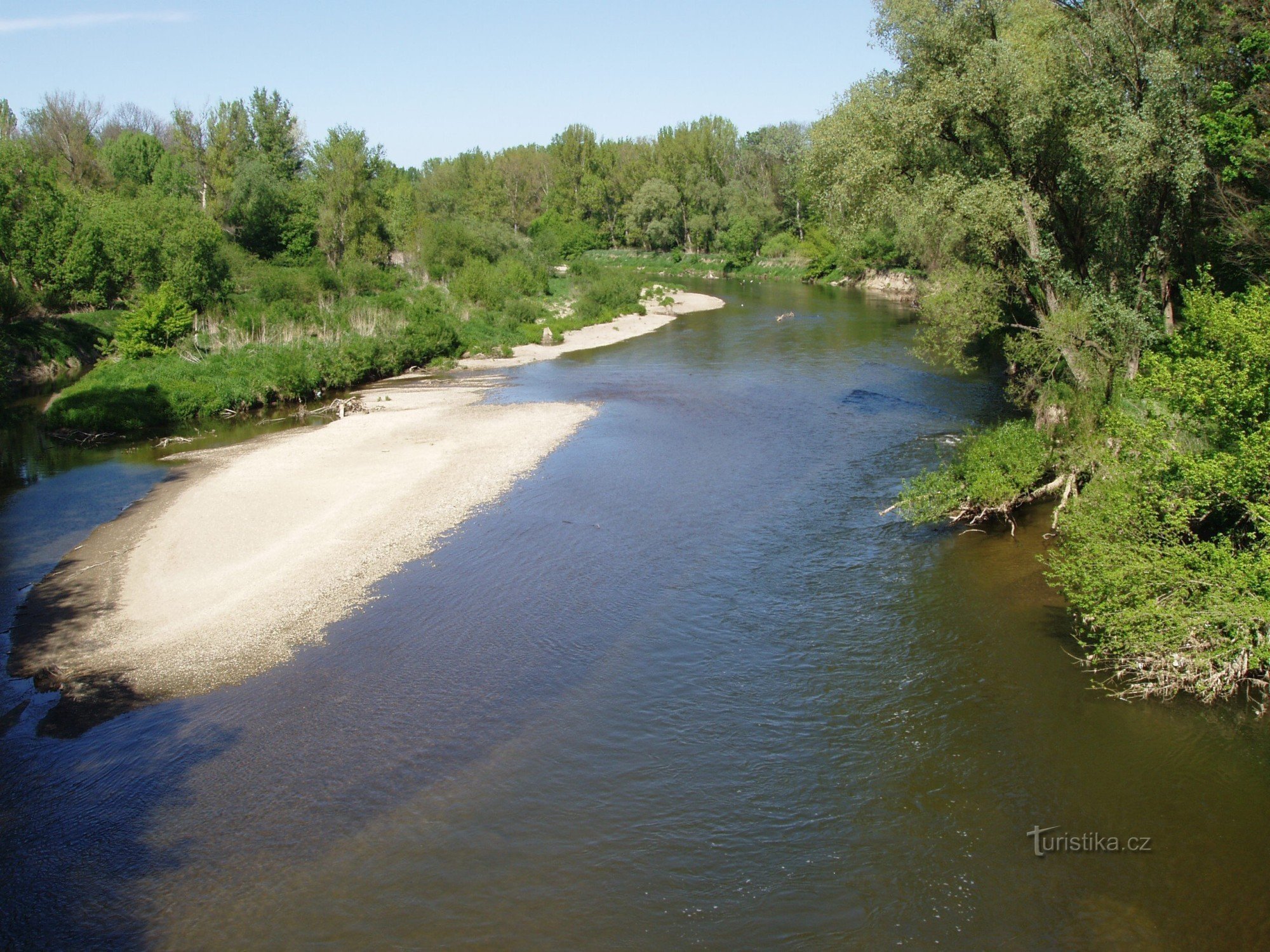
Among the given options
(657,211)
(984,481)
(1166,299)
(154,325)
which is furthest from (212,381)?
(657,211)

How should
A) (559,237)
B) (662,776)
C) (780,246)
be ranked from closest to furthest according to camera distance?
(662,776) → (559,237) → (780,246)

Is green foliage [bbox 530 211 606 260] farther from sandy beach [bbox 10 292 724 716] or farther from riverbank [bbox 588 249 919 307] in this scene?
sandy beach [bbox 10 292 724 716]

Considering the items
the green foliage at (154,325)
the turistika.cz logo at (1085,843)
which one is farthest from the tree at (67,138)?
the turistika.cz logo at (1085,843)

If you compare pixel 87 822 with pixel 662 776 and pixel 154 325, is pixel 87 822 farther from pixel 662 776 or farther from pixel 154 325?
pixel 154 325

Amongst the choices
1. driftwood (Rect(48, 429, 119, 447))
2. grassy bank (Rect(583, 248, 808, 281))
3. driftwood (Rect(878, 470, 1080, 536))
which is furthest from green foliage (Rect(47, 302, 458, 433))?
grassy bank (Rect(583, 248, 808, 281))

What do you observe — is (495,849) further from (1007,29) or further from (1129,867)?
(1007,29)

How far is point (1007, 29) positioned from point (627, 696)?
17.9 meters

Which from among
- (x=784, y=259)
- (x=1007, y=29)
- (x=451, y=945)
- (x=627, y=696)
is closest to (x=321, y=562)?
(x=627, y=696)

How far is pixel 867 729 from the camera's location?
1284 cm

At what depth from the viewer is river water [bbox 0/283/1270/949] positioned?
31.9 feet

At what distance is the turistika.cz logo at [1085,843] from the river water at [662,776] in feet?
0.31

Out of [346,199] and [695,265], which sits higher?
[346,199]

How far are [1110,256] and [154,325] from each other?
35.4m

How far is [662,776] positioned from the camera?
12.0m
